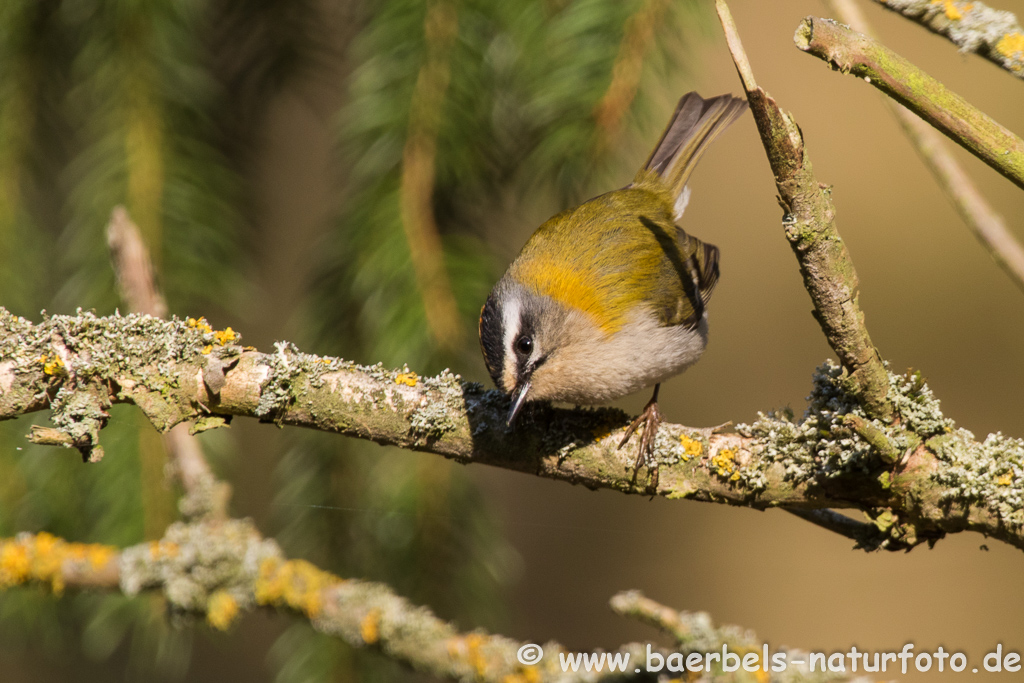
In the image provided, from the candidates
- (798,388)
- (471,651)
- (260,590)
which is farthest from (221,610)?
(798,388)

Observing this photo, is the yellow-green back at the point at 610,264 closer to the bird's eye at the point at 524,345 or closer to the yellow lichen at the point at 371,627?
the bird's eye at the point at 524,345

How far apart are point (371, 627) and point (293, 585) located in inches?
7.8

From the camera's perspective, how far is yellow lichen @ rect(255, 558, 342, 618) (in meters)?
1.45

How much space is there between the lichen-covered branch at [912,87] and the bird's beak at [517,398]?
0.74 meters

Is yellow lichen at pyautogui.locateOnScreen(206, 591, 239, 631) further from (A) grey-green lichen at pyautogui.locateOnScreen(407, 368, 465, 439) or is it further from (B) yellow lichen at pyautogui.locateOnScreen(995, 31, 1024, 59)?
(B) yellow lichen at pyautogui.locateOnScreen(995, 31, 1024, 59)

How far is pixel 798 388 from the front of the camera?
335cm

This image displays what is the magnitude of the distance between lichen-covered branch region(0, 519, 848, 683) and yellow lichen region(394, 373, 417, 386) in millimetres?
456

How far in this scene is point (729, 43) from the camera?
2.50 ft

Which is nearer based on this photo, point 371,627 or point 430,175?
point 371,627

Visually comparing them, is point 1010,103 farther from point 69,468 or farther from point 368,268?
point 69,468

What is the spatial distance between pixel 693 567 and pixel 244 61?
2652 mm

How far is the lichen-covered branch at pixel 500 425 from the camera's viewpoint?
1.01 m

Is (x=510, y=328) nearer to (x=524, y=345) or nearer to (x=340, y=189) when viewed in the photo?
(x=524, y=345)

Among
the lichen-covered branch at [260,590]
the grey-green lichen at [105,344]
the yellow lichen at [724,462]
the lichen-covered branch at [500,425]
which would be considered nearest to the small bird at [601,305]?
the lichen-covered branch at [500,425]
